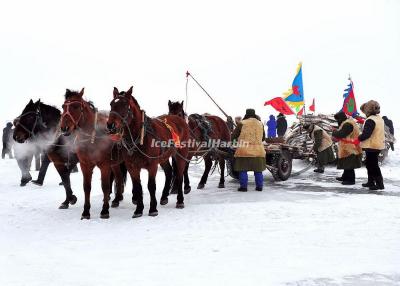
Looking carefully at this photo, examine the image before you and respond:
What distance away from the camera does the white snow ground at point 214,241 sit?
161 inches

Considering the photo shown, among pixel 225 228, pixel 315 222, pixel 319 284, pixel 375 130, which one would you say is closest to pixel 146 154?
pixel 225 228

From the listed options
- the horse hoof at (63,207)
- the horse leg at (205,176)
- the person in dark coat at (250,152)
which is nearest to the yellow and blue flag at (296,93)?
the person in dark coat at (250,152)

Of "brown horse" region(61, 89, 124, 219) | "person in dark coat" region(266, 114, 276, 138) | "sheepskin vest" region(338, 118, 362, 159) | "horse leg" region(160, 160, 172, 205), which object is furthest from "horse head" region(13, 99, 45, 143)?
"person in dark coat" region(266, 114, 276, 138)

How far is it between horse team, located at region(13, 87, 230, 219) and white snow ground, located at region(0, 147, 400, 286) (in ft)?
1.80

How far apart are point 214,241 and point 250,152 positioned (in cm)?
438

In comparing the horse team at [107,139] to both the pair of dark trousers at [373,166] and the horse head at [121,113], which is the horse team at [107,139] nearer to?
the horse head at [121,113]

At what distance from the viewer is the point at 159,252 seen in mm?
4949

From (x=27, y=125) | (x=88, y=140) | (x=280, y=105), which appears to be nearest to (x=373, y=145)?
(x=280, y=105)

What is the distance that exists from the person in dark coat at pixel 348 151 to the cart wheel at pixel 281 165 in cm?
137

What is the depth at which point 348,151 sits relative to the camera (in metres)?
10.4

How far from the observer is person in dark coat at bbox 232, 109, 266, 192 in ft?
31.1

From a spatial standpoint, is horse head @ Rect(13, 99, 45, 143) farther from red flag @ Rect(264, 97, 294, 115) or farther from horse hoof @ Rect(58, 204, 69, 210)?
red flag @ Rect(264, 97, 294, 115)

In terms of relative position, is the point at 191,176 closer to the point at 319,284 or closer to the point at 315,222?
the point at 315,222

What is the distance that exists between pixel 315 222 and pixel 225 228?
56.2 inches
